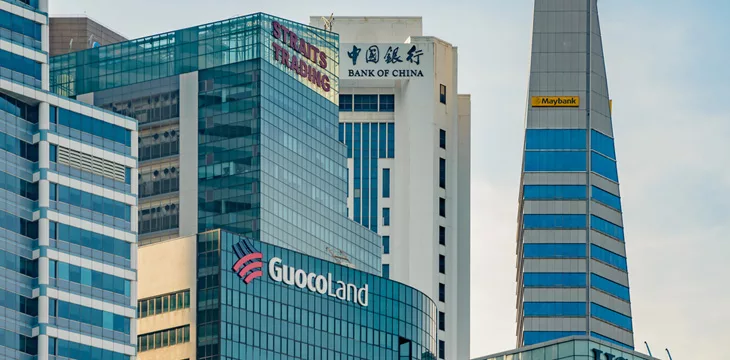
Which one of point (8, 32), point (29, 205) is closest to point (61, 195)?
point (29, 205)

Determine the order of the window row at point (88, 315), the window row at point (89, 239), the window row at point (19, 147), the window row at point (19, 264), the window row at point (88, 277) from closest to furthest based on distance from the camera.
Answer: the window row at point (19, 264) < the window row at point (88, 315) < the window row at point (19, 147) < the window row at point (88, 277) < the window row at point (89, 239)

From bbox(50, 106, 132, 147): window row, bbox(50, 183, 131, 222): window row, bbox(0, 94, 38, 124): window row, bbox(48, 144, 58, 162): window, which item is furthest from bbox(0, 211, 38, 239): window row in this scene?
bbox(50, 106, 132, 147): window row

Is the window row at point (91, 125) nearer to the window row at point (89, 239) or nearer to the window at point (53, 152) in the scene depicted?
the window at point (53, 152)

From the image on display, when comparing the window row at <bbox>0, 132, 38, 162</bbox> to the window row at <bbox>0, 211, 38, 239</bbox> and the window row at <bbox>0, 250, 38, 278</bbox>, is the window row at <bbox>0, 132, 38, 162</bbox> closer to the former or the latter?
the window row at <bbox>0, 211, 38, 239</bbox>

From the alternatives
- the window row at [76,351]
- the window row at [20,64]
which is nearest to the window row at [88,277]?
the window row at [76,351]

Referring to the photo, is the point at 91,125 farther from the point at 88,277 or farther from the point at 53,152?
the point at 88,277

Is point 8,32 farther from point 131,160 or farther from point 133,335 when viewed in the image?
point 133,335

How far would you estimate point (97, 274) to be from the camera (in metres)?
179

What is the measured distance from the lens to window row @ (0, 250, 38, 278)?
172 m

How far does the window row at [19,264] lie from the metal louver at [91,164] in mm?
9353

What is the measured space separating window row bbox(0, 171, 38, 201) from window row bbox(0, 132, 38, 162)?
211 cm

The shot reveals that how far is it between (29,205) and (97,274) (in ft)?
26.4

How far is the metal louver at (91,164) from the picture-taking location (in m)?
179

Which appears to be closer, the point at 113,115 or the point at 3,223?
the point at 3,223
